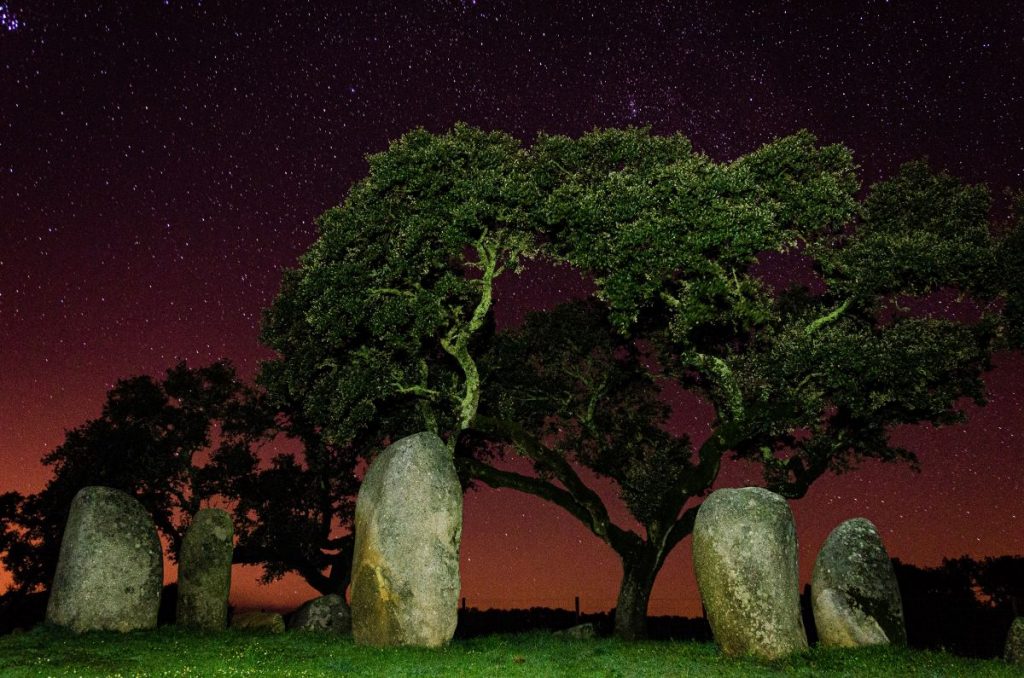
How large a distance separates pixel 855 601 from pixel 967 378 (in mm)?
11994

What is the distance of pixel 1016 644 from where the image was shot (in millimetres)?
18109

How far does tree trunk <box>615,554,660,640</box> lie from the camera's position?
27.5 meters

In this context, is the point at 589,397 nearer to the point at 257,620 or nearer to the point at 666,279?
the point at 666,279

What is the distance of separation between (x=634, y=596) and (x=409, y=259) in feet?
45.9

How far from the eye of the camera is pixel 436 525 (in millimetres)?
20312

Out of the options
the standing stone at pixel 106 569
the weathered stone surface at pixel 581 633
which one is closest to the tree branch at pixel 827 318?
the weathered stone surface at pixel 581 633

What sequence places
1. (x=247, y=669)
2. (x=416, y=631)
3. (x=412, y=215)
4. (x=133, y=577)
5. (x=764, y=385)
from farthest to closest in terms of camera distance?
1. (x=764, y=385)
2. (x=412, y=215)
3. (x=133, y=577)
4. (x=416, y=631)
5. (x=247, y=669)

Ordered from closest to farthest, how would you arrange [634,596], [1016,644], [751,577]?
[751,577]
[1016,644]
[634,596]

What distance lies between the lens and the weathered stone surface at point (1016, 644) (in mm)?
17922

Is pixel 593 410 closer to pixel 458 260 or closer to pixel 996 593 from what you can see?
pixel 458 260

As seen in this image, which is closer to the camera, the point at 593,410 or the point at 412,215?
the point at 412,215

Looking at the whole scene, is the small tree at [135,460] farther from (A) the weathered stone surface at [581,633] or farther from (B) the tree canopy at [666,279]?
(A) the weathered stone surface at [581,633]

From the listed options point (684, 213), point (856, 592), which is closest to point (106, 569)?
point (684, 213)

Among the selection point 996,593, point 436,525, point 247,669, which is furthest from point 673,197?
point 996,593
